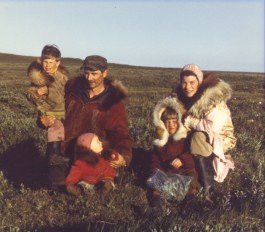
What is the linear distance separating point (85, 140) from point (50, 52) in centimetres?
143

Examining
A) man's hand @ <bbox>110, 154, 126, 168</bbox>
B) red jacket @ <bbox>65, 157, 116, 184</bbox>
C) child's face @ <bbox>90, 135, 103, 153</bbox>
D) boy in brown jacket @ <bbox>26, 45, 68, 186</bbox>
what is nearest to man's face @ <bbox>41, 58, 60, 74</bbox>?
boy in brown jacket @ <bbox>26, 45, 68, 186</bbox>

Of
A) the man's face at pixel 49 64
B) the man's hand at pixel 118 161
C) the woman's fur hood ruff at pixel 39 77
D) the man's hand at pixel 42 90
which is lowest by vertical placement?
the man's hand at pixel 118 161

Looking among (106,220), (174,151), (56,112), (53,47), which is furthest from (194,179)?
(53,47)

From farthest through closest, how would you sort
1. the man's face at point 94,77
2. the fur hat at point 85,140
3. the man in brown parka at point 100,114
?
the man in brown parka at point 100,114 → the man's face at point 94,77 → the fur hat at point 85,140

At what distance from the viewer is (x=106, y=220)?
18.9 feet

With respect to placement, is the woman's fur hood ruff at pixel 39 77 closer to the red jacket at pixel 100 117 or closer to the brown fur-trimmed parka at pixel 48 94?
the brown fur-trimmed parka at pixel 48 94

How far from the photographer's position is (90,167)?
6.68 meters

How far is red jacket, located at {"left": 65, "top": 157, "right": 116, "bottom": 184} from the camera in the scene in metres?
6.64

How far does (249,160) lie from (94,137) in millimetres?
3597

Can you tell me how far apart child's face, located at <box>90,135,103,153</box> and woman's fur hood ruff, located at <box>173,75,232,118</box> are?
4.96 ft

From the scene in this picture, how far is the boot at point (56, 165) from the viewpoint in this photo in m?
6.59

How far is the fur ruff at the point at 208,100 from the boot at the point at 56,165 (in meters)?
2.04

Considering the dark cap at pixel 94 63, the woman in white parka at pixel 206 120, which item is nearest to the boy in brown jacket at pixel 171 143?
the woman in white parka at pixel 206 120

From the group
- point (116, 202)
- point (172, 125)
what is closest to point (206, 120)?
point (172, 125)
